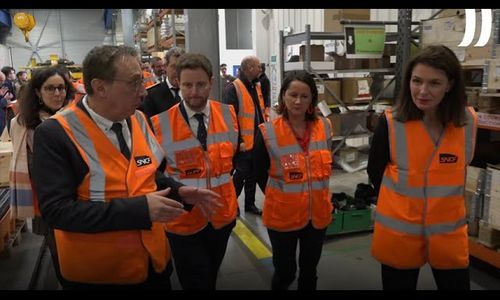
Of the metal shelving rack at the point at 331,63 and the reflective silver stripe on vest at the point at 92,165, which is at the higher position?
the metal shelving rack at the point at 331,63

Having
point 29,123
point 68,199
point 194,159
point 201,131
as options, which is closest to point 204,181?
point 194,159

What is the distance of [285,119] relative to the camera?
8.59ft

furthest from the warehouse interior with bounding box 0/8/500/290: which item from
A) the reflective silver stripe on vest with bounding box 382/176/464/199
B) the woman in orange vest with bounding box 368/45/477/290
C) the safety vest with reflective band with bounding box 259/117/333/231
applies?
the reflective silver stripe on vest with bounding box 382/176/464/199

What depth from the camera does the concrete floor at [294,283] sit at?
321cm

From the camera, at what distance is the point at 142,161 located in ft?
5.05

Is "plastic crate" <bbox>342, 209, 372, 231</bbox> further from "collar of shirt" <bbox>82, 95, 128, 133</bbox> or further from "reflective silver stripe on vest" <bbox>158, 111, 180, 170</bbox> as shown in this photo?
"collar of shirt" <bbox>82, 95, 128, 133</bbox>

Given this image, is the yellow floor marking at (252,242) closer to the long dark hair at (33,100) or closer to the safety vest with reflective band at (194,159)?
the safety vest with reflective band at (194,159)

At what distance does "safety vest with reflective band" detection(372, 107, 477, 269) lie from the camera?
6.21 feet

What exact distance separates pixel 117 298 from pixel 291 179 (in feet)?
5.22

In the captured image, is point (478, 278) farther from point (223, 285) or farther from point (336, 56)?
point (336, 56)

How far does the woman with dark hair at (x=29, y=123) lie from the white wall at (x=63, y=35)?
2064 cm

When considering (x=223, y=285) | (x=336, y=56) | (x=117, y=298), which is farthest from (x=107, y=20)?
(x=117, y=298)

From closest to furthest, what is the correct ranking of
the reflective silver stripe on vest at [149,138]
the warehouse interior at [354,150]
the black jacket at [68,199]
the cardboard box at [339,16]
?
the black jacket at [68,199] → the reflective silver stripe on vest at [149,138] → the warehouse interior at [354,150] → the cardboard box at [339,16]

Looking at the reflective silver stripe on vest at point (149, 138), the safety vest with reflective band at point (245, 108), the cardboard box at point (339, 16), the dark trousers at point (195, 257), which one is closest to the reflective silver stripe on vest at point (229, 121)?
the dark trousers at point (195, 257)
